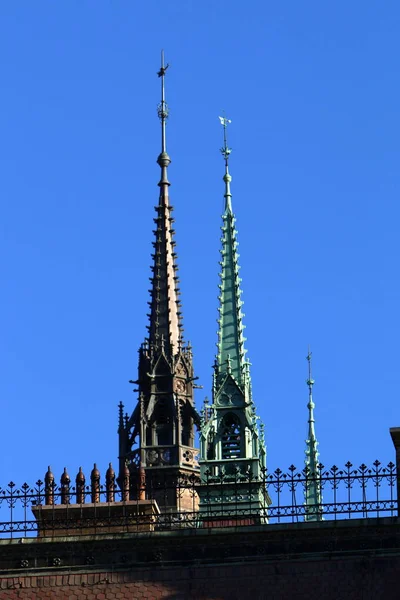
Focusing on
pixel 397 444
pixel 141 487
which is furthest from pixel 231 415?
pixel 397 444

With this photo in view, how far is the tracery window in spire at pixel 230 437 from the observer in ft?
316

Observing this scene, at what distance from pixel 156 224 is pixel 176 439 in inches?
482

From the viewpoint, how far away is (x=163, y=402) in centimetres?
10369

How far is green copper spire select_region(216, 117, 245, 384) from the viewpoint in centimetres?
9981

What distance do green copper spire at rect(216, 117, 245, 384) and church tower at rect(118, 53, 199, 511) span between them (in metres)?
3.29

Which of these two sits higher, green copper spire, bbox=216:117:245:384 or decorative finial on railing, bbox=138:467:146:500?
green copper spire, bbox=216:117:245:384

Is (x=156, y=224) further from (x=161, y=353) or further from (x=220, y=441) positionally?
(x=220, y=441)

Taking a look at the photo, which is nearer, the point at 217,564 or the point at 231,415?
the point at 217,564

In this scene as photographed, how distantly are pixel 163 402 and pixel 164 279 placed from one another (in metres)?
7.06

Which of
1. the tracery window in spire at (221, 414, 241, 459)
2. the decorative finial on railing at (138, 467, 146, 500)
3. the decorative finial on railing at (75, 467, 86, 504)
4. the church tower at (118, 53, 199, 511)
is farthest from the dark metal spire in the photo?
the decorative finial on railing at (75, 467, 86, 504)

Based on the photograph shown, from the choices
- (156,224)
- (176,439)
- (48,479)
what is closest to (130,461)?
(176,439)

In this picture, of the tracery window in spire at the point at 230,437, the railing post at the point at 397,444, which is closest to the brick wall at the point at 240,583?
the railing post at the point at 397,444

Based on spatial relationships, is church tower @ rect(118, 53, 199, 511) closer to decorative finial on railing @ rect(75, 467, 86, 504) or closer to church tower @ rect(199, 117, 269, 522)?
church tower @ rect(199, 117, 269, 522)

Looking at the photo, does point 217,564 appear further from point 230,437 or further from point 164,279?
point 164,279
